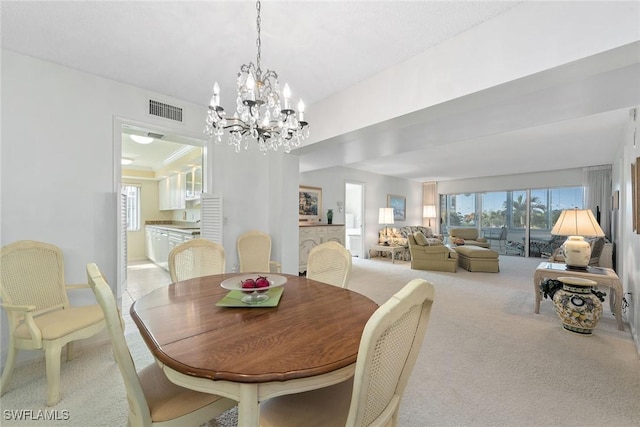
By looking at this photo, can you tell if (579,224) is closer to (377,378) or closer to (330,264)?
(330,264)

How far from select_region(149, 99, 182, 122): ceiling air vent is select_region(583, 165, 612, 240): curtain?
358 inches

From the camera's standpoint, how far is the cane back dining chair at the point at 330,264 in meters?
2.22

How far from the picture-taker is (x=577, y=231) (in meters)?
2.94

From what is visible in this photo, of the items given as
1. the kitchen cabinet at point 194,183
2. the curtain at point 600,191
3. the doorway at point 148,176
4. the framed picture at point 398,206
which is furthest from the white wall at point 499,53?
the curtain at point 600,191

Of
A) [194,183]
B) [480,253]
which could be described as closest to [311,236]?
[194,183]

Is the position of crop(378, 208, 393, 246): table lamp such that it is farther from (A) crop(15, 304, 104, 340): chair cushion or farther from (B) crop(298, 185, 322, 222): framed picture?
(A) crop(15, 304, 104, 340): chair cushion

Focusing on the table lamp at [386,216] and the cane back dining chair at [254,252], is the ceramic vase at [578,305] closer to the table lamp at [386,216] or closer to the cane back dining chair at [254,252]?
the cane back dining chair at [254,252]

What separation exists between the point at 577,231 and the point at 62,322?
4.80 metres

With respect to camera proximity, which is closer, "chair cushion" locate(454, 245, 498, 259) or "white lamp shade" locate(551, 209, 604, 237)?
"white lamp shade" locate(551, 209, 604, 237)

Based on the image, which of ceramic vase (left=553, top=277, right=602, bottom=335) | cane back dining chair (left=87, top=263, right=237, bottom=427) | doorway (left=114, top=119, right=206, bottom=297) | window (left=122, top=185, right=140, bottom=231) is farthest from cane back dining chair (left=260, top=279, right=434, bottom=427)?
window (left=122, top=185, right=140, bottom=231)

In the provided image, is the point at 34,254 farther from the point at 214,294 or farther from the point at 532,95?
the point at 532,95

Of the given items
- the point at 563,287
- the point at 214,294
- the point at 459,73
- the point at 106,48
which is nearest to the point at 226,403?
the point at 214,294

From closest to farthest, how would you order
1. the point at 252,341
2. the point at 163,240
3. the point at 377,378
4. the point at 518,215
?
the point at 377,378
the point at 252,341
the point at 163,240
the point at 518,215

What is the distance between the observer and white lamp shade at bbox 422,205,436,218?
9961 mm
